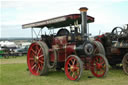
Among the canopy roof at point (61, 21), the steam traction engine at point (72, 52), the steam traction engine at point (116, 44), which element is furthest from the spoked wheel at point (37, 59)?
the steam traction engine at point (116, 44)

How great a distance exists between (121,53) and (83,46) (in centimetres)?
289

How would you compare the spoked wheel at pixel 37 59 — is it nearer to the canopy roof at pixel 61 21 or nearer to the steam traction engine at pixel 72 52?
the steam traction engine at pixel 72 52

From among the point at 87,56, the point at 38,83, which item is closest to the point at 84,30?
the point at 87,56

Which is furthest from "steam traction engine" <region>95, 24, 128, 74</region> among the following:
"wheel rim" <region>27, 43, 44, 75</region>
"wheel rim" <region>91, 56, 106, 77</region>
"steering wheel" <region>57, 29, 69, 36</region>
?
"wheel rim" <region>27, 43, 44, 75</region>

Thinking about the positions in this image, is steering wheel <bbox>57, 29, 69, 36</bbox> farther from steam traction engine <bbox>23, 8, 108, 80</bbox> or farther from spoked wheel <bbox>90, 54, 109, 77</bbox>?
spoked wheel <bbox>90, 54, 109, 77</bbox>

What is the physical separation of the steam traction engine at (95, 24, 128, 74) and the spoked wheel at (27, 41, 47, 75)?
329 centimetres

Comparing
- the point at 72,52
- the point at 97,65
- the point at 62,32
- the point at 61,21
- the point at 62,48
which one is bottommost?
the point at 97,65

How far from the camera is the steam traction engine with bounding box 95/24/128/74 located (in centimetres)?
817

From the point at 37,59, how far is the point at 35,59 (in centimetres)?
19

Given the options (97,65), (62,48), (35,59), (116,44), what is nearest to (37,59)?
(35,59)

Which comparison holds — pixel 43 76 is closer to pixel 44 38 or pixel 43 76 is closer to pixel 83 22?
pixel 44 38

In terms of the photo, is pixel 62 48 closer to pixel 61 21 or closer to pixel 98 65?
pixel 61 21

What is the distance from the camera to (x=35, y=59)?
7.87 metres

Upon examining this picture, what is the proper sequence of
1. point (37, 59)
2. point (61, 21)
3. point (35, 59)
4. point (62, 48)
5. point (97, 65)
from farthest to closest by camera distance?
1. point (35, 59)
2. point (37, 59)
3. point (62, 48)
4. point (97, 65)
5. point (61, 21)
